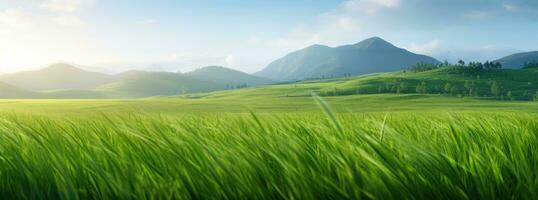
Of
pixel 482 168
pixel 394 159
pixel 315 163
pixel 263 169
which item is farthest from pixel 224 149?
pixel 482 168

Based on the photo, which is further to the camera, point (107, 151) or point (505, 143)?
point (505, 143)

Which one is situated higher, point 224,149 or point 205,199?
point 224,149

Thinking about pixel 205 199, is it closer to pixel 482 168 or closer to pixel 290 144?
pixel 290 144

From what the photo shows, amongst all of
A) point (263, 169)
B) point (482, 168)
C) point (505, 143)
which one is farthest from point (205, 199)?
point (505, 143)

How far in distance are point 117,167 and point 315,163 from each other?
34.1 inches

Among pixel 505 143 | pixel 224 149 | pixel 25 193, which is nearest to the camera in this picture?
pixel 25 193

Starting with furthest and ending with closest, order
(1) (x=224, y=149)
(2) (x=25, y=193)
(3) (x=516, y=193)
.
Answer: (1) (x=224, y=149), (2) (x=25, y=193), (3) (x=516, y=193)

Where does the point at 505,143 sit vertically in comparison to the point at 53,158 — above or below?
below

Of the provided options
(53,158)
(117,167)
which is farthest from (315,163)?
(53,158)

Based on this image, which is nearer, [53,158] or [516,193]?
[516,193]

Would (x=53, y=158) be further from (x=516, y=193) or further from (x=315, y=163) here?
(x=516, y=193)

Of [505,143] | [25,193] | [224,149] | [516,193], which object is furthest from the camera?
[505,143]

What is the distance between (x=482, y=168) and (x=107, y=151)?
1.65 m

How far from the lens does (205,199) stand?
6.51ft
